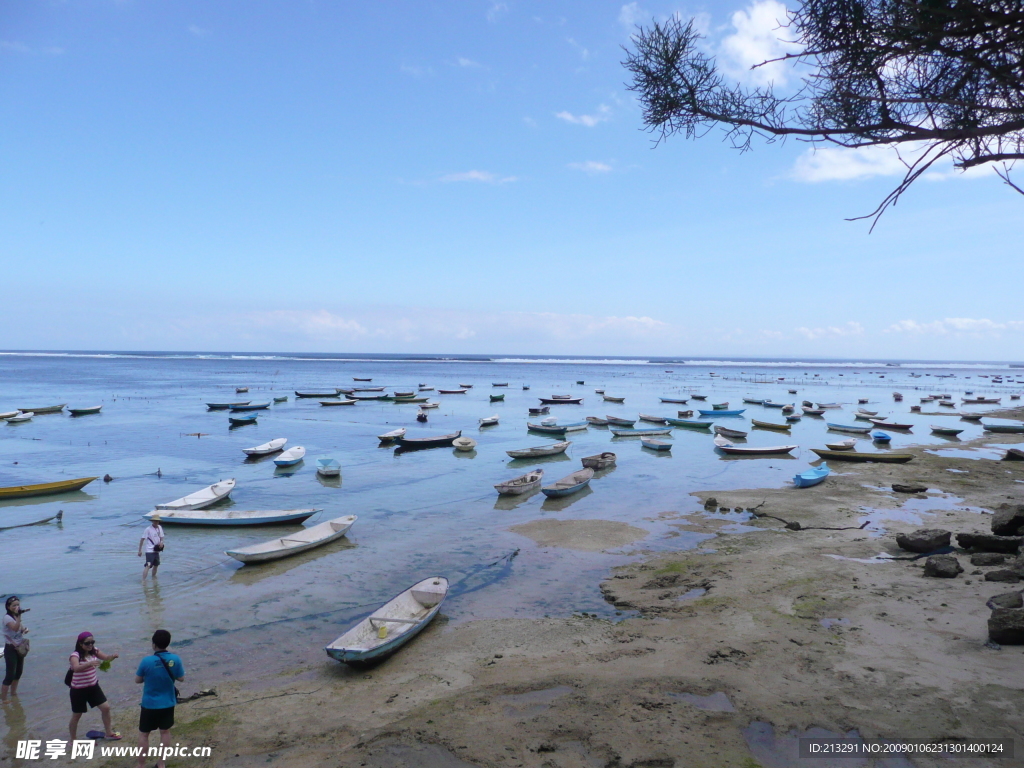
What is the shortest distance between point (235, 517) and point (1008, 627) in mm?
18440

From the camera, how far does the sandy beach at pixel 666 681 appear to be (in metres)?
6.81

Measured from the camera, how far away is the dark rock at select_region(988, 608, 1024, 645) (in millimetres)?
8188

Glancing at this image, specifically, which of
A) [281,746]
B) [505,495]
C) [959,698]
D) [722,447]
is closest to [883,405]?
[722,447]

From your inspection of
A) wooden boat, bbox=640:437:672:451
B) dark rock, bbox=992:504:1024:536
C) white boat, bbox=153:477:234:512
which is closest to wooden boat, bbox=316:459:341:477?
white boat, bbox=153:477:234:512

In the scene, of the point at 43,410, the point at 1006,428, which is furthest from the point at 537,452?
the point at 43,410

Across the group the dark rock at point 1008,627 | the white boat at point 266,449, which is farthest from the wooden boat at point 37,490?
the dark rock at point 1008,627

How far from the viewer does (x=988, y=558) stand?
11.6 metres

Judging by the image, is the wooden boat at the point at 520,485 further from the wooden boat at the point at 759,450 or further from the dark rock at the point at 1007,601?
the dark rock at the point at 1007,601

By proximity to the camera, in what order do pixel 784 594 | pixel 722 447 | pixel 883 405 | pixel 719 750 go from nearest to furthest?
pixel 719 750
pixel 784 594
pixel 722 447
pixel 883 405

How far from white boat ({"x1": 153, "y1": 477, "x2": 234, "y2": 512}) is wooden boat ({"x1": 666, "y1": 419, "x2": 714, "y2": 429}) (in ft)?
104

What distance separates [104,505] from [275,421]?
24767 millimetres

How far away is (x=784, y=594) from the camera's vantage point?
11.4 meters

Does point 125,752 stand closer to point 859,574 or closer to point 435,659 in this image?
point 435,659

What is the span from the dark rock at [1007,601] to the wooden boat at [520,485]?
48.9 feet
